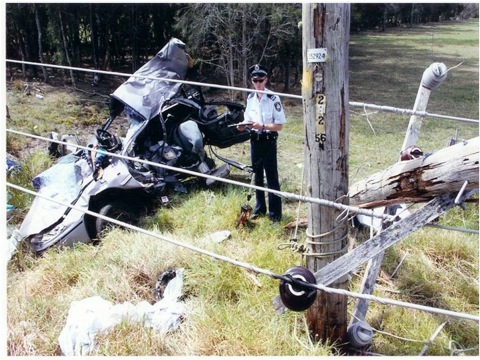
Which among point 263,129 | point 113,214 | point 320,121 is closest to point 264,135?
point 263,129

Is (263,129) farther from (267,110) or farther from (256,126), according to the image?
(267,110)

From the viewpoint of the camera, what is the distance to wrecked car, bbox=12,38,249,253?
4746 mm

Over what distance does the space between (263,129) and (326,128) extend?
6.85ft

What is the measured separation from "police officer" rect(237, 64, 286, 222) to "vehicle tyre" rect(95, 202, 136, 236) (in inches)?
52.4

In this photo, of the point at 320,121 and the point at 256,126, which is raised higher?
the point at 320,121

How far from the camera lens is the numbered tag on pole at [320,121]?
2.35 metres

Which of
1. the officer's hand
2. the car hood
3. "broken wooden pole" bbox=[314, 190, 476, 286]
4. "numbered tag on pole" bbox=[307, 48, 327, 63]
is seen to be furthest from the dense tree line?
"broken wooden pole" bbox=[314, 190, 476, 286]

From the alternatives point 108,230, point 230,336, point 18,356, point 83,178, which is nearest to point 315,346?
point 230,336

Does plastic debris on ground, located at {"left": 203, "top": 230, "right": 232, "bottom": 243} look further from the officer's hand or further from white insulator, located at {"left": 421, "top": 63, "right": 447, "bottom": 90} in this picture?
white insulator, located at {"left": 421, "top": 63, "right": 447, "bottom": 90}

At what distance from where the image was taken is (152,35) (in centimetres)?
1237

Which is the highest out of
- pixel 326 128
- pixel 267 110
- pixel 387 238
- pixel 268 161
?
pixel 326 128

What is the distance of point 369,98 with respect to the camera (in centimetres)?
1184

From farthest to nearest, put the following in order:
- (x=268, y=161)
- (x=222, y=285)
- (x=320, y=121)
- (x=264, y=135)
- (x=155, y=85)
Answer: (x=155, y=85)
(x=268, y=161)
(x=264, y=135)
(x=222, y=285)
(x=320, y=121)

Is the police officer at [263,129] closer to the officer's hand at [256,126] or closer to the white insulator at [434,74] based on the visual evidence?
the officer's hand at [256,126]
